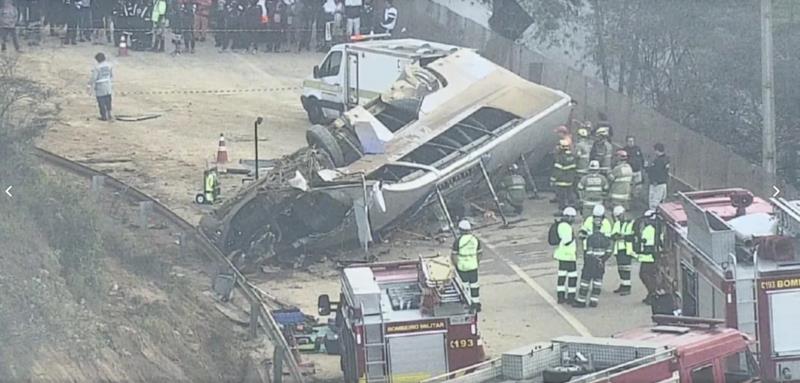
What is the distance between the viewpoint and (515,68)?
3300cm

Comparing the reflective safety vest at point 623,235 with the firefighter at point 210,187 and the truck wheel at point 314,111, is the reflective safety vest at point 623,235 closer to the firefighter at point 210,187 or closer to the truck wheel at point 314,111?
the firefighter at point 210,187

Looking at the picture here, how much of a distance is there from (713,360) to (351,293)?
398cm

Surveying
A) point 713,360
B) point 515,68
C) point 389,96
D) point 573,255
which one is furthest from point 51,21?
point 713,360

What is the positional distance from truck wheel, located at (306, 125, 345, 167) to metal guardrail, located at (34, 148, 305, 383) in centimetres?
223

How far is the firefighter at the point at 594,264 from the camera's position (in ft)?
64.4

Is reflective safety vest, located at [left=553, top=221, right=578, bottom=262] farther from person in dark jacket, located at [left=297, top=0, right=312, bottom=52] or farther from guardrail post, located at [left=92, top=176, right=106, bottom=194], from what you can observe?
person in dark jacket, located at [left=297, top=0, right=312, bottom=52]

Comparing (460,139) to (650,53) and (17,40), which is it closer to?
(650,53)

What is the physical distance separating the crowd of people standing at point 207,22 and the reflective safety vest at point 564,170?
12.5m

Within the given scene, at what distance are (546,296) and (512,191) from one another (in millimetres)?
4366

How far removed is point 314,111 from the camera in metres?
30.9

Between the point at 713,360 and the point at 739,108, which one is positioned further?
the point at 739,108

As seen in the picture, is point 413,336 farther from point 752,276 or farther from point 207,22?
point 207,22

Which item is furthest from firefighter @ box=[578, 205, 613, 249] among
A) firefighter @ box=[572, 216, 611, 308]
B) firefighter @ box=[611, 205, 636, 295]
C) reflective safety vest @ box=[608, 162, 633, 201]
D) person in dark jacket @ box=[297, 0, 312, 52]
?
person in dark jacket @ box=[297, 0, 312, 52]

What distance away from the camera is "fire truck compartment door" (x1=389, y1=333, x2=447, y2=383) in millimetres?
15633
